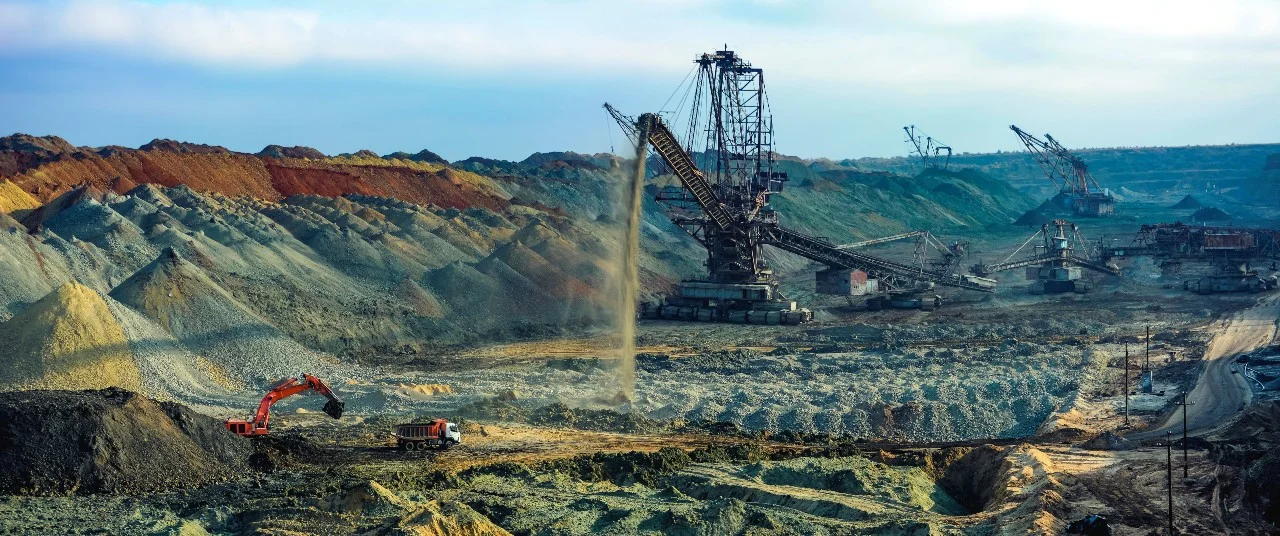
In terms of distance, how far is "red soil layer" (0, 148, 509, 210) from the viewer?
92.7 meters

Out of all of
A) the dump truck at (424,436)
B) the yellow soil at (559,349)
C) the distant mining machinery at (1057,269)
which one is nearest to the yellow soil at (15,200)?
the yellow soil at (559,349)

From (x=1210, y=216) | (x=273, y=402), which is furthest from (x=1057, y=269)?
(x=1210, y=216)

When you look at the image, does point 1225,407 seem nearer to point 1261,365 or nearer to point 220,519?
point 1261,365

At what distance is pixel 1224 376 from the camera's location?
44844 millimetres

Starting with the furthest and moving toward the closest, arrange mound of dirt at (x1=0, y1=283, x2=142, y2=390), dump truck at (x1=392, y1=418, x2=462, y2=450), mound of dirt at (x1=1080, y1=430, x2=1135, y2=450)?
mound of dirt at (x1=0, y1=283, x2=142, y2=390) < dump truck at (x1=392, y1=418, x2=462, y2=450) < mound of dirt at (x1=1080, y1=430, x2=1135, y2=450)

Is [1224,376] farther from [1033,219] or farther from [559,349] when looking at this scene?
[1033,219]

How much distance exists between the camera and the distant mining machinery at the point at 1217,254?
72875mm

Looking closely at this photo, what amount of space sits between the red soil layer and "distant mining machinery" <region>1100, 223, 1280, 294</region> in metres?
45.0

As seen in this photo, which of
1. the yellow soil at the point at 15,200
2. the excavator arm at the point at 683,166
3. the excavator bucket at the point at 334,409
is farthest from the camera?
the yellow soil at the point at 15,200

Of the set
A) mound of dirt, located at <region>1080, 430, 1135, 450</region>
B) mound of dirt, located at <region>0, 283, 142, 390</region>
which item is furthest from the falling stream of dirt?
mound of dirt, located at <region>0, 283, 142, 390</region>

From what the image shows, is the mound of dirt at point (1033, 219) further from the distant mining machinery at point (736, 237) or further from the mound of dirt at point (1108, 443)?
the mound of dirt at point (1108, 443)

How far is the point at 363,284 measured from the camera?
61.6m

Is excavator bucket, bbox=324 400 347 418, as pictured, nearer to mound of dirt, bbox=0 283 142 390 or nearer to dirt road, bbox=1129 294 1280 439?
mound of dirt, bbox=0 283 142 390

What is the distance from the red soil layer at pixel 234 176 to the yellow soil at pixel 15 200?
20.0 feet
